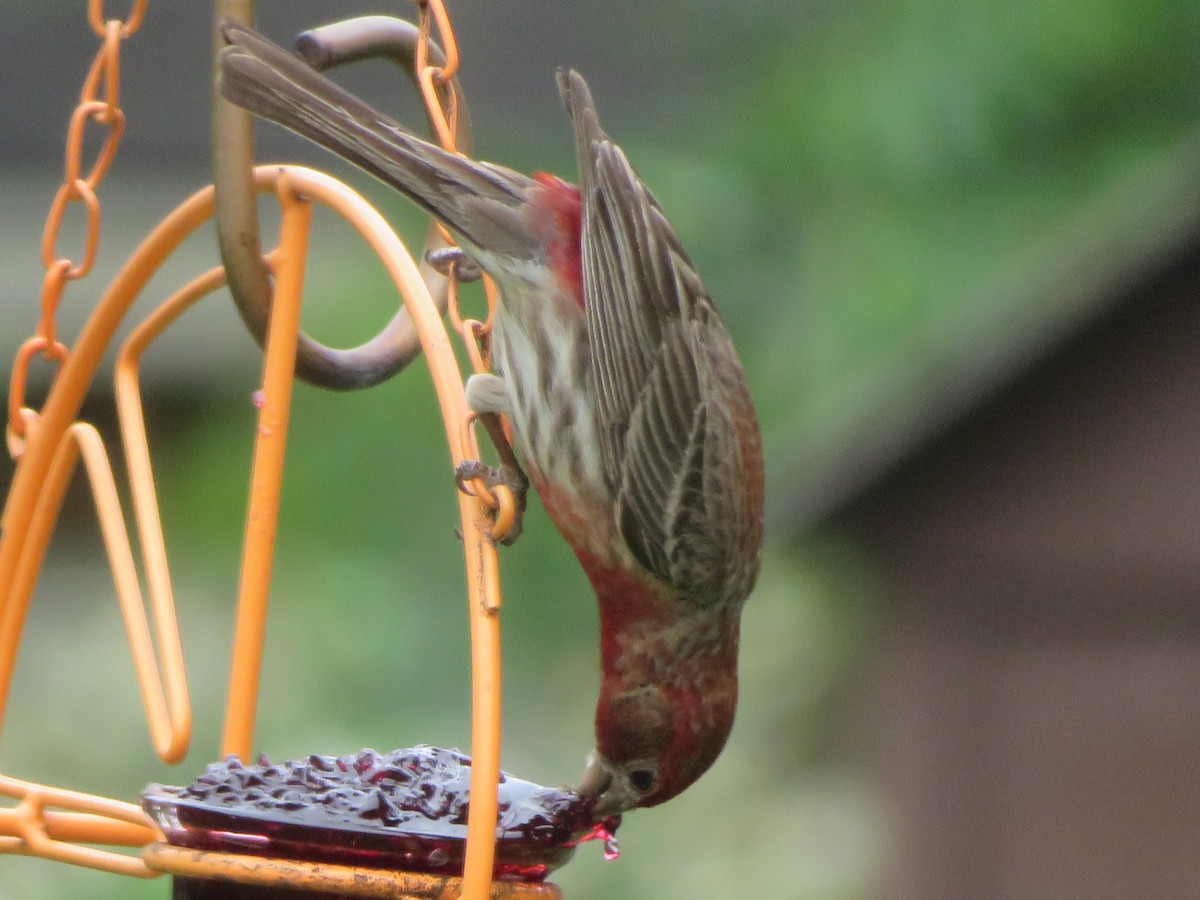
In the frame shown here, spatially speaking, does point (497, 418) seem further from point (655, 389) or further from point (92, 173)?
point (92, 173)

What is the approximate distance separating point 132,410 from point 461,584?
2.81 meters

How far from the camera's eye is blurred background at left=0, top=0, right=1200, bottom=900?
4352mm

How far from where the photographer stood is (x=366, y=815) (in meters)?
2.25

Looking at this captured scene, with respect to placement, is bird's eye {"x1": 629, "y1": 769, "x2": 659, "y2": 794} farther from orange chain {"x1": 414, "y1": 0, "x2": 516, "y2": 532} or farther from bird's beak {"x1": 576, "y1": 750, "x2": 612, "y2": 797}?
orange chain {"x1": 414, "y1": 0, "x2": 516, "y2": 532}

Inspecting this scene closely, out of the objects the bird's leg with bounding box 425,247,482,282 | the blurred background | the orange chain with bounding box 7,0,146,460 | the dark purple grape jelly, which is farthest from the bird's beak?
the blurred background

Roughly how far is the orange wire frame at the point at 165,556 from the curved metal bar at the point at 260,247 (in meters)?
0.06

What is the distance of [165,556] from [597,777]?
847mm

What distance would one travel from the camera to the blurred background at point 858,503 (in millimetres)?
4352

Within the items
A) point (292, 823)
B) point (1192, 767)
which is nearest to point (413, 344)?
point (292, 823)

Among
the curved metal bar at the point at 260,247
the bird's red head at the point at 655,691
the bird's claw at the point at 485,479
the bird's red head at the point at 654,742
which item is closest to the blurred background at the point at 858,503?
the bird's red head at the point at 655,691

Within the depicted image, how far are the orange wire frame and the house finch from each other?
388mm

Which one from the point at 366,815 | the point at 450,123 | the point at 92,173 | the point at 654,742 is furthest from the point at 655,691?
the point at 92,173

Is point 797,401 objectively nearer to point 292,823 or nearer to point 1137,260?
point 1137,260

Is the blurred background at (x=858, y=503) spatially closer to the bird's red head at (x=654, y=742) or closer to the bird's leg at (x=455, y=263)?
the bird's red head at (x=654, y=742)
